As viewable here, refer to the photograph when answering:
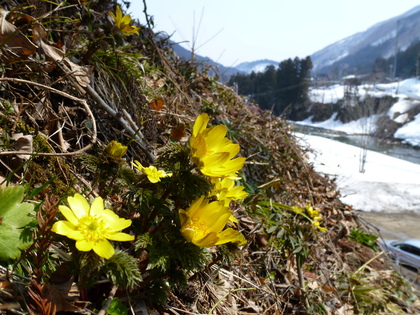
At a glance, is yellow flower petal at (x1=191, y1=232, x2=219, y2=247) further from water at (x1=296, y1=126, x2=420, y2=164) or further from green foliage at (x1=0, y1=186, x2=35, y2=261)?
water at (x1=296, y1=126, x2=420, y2=164)

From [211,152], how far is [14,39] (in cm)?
100

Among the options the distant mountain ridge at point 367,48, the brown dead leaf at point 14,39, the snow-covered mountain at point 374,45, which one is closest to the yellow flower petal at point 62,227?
the brown dead leaf at point 14,39

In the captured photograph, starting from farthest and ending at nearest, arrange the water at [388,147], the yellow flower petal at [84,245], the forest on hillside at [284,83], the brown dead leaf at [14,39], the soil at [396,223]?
the forest on hillside at [284,83] → the water at [388,147] → the soil at [396,223] → the brown dead leaf at [14,39] → the yellow flower petal at [84,245]

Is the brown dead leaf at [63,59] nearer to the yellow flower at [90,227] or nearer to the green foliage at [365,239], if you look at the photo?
the yellow flower at [90,227]

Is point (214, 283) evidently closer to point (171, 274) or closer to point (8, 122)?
point (171, 274)

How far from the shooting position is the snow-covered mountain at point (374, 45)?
12314 cm

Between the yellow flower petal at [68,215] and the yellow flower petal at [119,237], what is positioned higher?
the yellow flower petal at [68,215]

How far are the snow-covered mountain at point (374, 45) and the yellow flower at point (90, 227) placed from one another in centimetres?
11632

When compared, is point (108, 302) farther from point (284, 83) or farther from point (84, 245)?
point (284, 83)

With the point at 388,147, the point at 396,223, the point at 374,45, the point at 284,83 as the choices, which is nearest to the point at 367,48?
the point at 374,45

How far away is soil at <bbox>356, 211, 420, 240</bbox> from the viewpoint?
970 centimetres

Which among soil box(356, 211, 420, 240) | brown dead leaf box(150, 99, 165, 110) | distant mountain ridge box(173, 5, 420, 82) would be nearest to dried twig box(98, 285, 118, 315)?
brown dead leaf box(150, 99, 165, 110)

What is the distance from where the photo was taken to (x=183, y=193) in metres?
0.64

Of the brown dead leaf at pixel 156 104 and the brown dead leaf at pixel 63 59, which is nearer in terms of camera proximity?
the brown dead leaf at pixel 63 59
